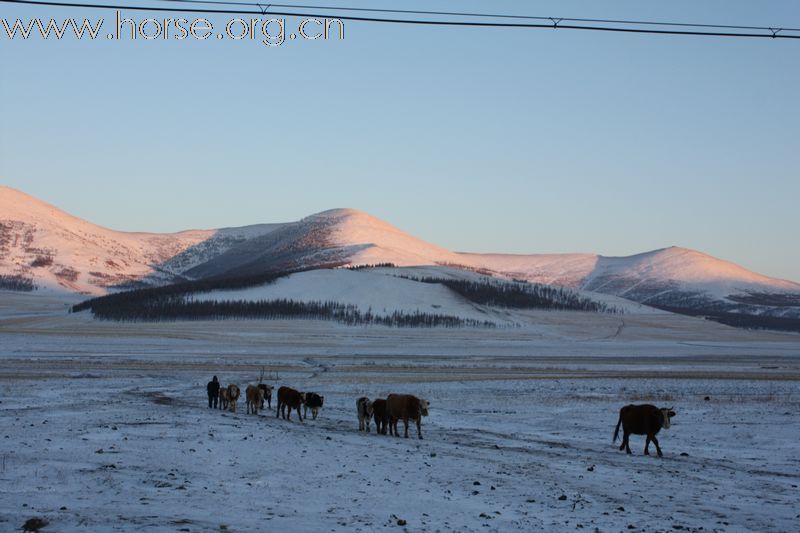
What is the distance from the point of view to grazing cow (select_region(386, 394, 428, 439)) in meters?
26.0

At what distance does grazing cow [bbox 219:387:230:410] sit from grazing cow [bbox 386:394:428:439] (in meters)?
9.41

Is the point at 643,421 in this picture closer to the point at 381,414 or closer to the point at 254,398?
the point at 381,414

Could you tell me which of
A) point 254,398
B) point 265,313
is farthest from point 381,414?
point 265,313

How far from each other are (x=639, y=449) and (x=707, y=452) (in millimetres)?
1828

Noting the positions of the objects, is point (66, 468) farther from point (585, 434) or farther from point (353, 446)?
point (585, 434)

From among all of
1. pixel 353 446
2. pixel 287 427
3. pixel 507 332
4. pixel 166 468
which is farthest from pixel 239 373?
pixel 507 332

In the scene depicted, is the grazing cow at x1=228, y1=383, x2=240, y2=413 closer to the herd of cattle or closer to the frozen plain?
the herd of cattle

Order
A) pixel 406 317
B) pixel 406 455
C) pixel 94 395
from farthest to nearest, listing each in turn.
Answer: pixel 406 317 < pixel 94 395 < pixel 406 455

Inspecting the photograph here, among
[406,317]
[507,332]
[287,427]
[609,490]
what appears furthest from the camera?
[406,317]

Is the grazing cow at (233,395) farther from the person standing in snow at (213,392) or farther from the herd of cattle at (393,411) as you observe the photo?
the person standing in snow at (213,392)

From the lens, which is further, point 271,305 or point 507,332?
point 271,305

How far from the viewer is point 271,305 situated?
181625mm

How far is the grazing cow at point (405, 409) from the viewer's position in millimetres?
26000

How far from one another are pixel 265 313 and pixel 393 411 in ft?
493
